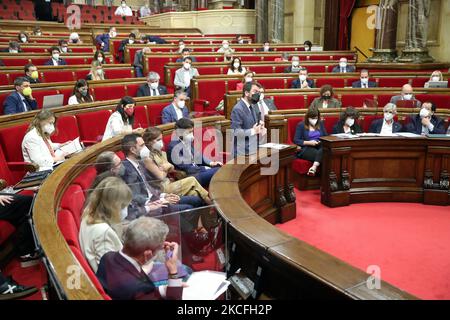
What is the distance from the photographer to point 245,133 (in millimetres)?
4316

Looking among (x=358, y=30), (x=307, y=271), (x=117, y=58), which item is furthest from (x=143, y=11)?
(x=307, y=271)

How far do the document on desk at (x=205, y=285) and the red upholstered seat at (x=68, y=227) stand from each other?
49 centimetres

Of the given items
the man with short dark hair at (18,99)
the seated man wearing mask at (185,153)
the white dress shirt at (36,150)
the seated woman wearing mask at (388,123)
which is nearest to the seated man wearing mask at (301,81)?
the seated woman wearing mask at (388,123)

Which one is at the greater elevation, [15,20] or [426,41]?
[15,20]

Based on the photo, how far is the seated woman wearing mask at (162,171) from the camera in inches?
116

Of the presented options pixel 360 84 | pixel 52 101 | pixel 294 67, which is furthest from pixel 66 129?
pixel 294 67

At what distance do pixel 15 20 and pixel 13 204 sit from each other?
12.6 meters

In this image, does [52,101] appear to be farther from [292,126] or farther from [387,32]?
[387,32]

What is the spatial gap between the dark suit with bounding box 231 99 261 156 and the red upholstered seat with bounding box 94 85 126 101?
2.35 metres

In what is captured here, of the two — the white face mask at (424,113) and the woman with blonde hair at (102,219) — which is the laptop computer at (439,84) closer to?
the white face mask at (424,113)

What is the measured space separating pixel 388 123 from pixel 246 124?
1.73m

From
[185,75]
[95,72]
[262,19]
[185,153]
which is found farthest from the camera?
[262,19]

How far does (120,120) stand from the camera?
423 cm

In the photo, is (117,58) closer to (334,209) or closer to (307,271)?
(334,209)
